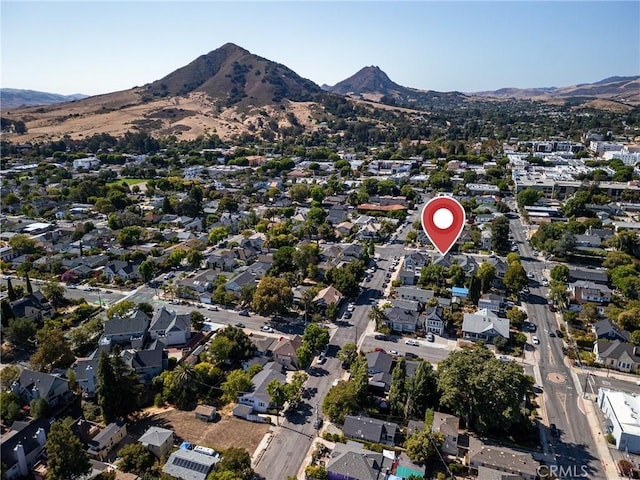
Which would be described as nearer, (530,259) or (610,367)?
(610,367)

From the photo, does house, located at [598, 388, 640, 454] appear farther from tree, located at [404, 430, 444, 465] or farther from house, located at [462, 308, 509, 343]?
tree, located at [404, 430, 444, 465]

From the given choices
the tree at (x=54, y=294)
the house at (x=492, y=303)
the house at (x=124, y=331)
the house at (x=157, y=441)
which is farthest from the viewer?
the tree at (x=54, y=294)

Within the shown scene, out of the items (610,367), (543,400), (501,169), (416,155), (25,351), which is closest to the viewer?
(543,400)

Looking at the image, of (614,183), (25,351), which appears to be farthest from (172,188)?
(614,183)

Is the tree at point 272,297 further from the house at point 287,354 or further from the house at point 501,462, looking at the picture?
the house at point 501,462

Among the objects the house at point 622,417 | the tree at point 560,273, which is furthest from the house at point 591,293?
the house at point 622,417

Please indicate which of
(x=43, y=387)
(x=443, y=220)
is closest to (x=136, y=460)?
(x=43, y=387)

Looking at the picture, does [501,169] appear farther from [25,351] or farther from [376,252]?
[25,351]
